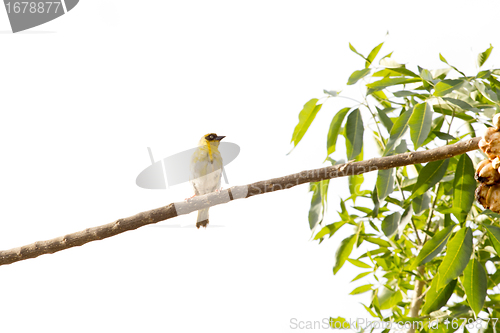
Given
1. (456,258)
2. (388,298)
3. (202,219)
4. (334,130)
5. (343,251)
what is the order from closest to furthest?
(456,258)
(334,130)
(343,251)
(388,298)
(202,219)

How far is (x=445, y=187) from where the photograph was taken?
4.38ft

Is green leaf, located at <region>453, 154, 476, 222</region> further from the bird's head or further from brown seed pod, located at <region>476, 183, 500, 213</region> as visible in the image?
the bird's head

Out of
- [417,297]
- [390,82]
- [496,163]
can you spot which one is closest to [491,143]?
[496,163]

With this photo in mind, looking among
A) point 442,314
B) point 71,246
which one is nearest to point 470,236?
point 442,314

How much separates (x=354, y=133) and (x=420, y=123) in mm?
227

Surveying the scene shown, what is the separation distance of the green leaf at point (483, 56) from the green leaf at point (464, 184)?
36cm

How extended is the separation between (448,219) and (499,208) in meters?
0.82

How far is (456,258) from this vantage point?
3.18 ft

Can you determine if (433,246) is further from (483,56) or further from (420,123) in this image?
(483,56)

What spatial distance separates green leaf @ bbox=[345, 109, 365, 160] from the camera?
118 cm

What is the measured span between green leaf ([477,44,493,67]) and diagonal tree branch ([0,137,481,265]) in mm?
682

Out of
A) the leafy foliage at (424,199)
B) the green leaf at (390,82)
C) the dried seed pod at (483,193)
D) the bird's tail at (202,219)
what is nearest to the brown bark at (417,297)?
the leafy foliage at (424,199)

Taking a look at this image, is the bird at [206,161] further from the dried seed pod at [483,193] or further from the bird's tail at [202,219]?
the dried seed pod at [483,193]

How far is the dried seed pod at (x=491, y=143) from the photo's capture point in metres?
0.56
